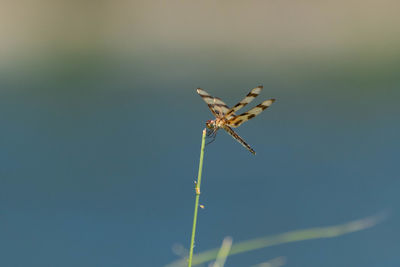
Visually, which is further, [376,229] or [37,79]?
[37,79]

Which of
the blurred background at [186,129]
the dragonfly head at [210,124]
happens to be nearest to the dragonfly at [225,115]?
the dragonfly head at [210,124]

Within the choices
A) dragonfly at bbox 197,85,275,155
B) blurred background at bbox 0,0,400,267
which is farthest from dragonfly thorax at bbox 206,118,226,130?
blurred background at bbox 0,0,400,267

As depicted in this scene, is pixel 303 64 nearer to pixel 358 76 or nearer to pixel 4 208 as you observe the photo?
pixel 358 76

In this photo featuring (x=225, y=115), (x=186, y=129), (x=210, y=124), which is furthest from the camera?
(x=186, y=129)

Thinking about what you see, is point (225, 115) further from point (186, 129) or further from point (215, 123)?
point (186, 129)

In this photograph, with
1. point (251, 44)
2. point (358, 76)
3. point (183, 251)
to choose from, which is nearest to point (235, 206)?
point (183, 251)

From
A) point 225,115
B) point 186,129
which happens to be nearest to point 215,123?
point 225,115

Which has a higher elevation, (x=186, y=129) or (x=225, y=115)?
(x=186, y=129)

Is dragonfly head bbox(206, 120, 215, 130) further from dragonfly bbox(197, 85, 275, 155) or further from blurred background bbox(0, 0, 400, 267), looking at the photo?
blurred background bbox(0, 0, 400, 267)
